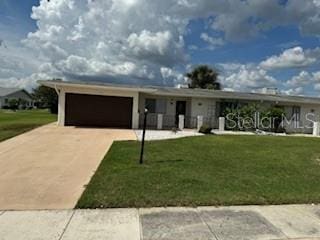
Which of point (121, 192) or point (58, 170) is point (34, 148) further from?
point (121, 192)

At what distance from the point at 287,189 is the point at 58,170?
565 cm

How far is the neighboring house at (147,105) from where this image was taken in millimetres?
21844

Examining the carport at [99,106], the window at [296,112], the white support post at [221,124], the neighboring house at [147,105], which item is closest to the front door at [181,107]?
the neighboring house at [147,105]

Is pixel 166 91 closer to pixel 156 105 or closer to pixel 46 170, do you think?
pixel 156 105

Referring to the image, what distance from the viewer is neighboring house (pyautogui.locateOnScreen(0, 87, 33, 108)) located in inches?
2963

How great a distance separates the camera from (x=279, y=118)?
23938 mm

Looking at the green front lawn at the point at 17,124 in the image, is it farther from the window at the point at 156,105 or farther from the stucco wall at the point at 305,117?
the stucco wall at the point at 305,117

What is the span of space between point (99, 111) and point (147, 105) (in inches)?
171

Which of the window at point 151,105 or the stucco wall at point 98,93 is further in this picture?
the window at point 151,105

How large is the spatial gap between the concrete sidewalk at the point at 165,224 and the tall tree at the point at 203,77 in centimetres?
3805

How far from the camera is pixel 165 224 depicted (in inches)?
201

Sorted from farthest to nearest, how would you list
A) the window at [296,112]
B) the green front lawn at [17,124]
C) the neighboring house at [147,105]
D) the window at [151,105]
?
the window at [296,112], the window at [151,105], the neighboring house at [147,105], the green front lawn at [17,124]

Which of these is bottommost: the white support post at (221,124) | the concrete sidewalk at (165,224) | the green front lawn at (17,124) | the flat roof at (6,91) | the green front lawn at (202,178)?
the concrete sidewalk at (165,224)

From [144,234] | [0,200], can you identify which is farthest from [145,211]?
[0,200]
